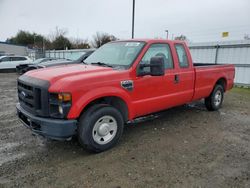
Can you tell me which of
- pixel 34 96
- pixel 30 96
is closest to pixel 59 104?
pixel 34 96

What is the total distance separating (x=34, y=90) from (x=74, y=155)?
4.16 ft

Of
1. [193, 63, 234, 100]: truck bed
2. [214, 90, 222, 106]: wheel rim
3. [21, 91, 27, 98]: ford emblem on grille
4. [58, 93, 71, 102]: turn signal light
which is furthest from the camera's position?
[214, 90, 222, 106]: wheel rim

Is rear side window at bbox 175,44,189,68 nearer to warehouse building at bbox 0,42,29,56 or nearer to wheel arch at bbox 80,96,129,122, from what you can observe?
wheel arch at bbox 80,96,129,122

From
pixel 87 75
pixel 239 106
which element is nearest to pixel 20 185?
pixel 87 75

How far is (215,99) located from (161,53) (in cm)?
278

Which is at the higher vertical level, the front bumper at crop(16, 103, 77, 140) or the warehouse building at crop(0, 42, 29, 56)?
the warehouse building at crop(0, 42, 29, 56)

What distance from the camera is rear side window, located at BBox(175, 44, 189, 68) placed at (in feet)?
17.1

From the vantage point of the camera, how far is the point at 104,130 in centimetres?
383

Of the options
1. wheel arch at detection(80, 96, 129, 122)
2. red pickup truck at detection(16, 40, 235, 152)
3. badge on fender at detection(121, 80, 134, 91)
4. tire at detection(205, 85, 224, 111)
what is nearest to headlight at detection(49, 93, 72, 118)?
red pickup truck at detection(16, 40, 235, 152)

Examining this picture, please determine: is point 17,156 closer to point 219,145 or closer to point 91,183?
point 91,183

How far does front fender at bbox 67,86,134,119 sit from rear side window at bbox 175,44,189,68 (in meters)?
1.85

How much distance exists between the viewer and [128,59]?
4.36m

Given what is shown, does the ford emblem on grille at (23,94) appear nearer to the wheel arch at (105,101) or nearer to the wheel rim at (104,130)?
the wheel arch at (105,101)

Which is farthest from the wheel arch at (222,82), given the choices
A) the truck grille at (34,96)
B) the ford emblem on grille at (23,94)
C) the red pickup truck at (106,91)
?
the ford emblem on grille at (23,94)
